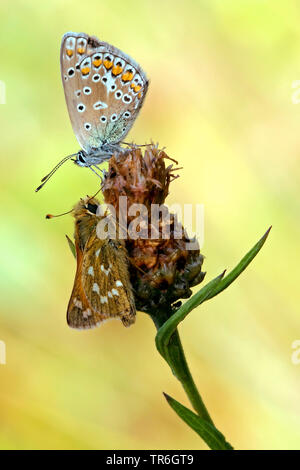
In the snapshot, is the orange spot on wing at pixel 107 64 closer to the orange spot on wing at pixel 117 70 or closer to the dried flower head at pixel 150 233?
the orange spot on wing at pixel 117 70

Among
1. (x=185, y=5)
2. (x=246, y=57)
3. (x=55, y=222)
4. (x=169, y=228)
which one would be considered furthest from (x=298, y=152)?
(x=169, y=228)

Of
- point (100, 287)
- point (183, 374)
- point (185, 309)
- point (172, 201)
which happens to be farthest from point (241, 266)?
point (172, 201)

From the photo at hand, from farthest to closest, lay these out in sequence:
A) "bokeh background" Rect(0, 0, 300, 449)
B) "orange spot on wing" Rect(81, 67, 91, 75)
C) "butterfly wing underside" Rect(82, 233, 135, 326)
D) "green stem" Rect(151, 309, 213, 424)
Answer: "bokeh background" Rect(0, 0, 300, 449) → "orange spot on wing" Rect(81, 67, 91, 75) → "butterfly wing underside" Rect(82, 233, 135, 326) → "green stem" Rect(151, 309, 213, 424)

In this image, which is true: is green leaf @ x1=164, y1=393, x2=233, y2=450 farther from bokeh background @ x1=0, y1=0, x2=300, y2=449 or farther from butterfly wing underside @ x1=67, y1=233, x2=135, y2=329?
bokeh background @ x1=0, y1=0, x2=300, y2=449

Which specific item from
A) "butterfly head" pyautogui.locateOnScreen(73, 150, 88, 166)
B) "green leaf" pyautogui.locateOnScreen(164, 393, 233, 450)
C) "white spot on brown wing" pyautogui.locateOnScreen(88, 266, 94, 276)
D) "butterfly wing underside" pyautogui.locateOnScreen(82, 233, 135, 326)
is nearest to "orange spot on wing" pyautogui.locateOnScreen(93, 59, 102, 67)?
"butterfly head" pyautogui.locateOnScreen(73, 150, 88, 166)

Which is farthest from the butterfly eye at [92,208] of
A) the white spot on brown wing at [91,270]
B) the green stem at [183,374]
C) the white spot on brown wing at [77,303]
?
the green stem at [183,374]
